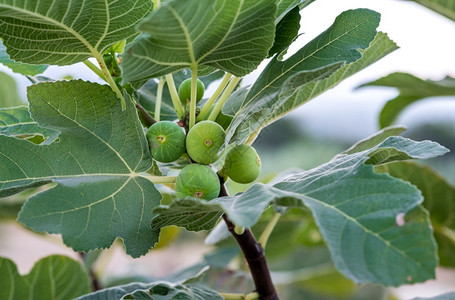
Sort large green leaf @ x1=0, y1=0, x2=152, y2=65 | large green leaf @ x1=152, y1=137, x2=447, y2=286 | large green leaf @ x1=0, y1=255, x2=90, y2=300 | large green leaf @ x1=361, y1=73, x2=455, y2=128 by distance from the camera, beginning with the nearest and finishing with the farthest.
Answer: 1. large green leaf @ x1=152, y1=137, x2=447, y2=286
2. large green leaf @ x1=0, y1=0, x2=152, y2=65
3. large green leaf @ x1=0, y1=255, x2=90, y2=300
4. large green leaf @ x1=361, y1=73, x2=455, y2=128

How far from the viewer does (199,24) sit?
536mm

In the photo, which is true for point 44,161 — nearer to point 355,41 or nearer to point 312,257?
point 355,41

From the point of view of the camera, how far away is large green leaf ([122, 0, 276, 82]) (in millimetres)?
506

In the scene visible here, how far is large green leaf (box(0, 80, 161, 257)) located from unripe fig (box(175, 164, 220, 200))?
0.20ft

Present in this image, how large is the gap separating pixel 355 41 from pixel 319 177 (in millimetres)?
193

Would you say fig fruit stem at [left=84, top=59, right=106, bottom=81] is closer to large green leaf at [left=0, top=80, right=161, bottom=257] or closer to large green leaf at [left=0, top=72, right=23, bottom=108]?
large green leaf at [left=0, top=80, right=161, bottom=257]

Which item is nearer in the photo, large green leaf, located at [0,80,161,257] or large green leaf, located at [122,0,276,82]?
large green leaf, located at [122,0,276,82]

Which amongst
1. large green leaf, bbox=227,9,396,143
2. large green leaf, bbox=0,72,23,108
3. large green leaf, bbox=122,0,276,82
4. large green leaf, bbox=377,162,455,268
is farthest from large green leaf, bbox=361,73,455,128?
large green leaf, bbox=0,72,23,108

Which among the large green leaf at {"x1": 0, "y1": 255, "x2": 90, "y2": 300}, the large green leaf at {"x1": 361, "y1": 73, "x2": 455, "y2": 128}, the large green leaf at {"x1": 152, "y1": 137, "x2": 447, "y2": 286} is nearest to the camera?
the large green leaf at {"x1": 152, "y1": 137, "x2": 447, "y2": 286}

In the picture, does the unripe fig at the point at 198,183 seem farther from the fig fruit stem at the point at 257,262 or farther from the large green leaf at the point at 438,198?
the large green leaf at the point at 438,198

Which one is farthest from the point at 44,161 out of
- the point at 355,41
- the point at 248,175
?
the point at 355,41

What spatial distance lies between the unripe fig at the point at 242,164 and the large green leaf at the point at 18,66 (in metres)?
0.34

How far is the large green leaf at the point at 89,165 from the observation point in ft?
2.02

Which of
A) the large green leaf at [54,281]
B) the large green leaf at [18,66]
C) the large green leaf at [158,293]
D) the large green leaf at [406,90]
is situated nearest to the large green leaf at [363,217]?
the large green leaf at [158,293]
